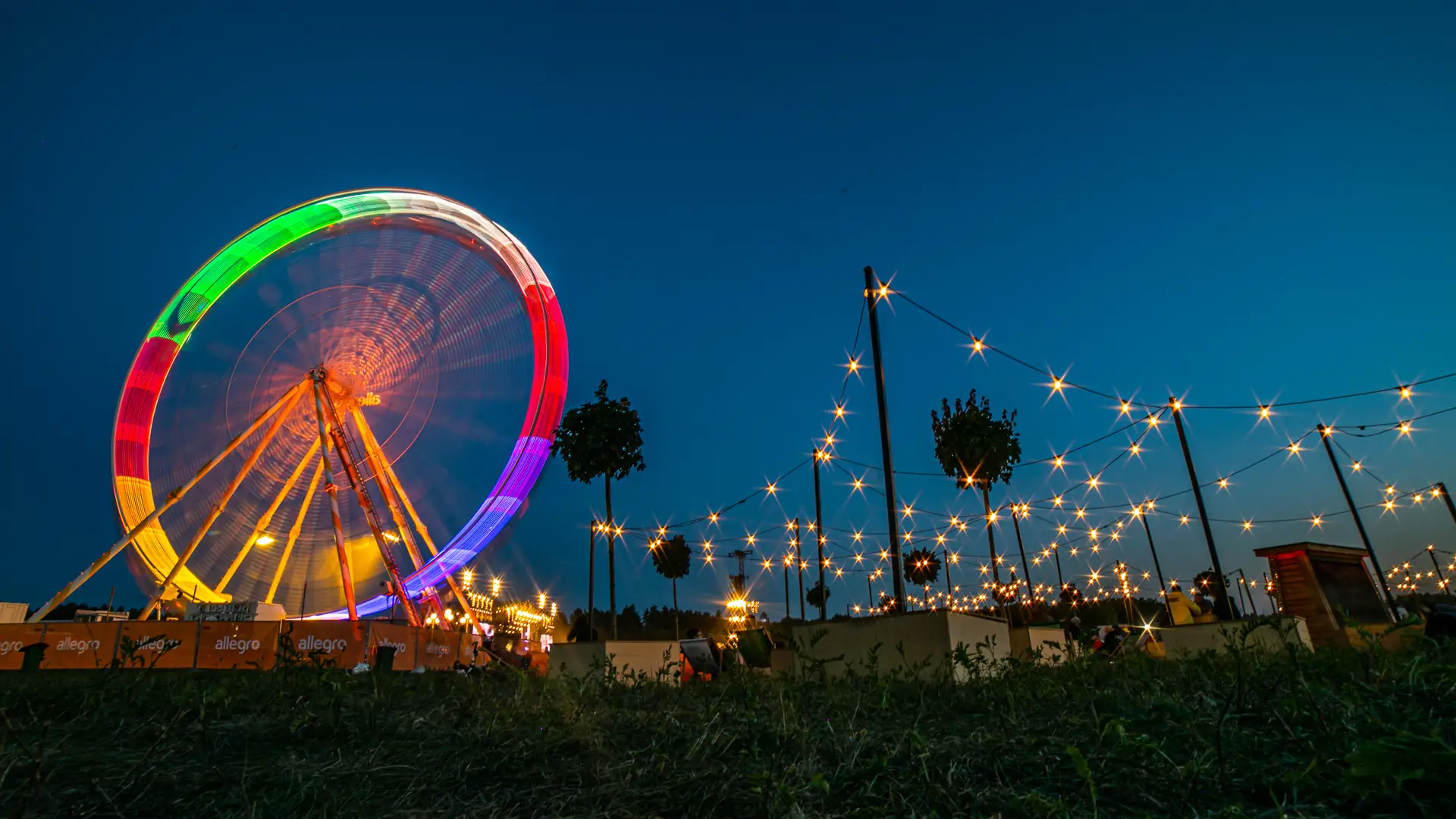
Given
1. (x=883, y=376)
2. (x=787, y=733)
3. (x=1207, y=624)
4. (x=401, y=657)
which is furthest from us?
(x=401, y=657)

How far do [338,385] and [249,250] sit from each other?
7.43 m

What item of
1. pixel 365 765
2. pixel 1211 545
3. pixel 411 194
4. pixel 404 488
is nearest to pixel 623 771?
pixel 365 765

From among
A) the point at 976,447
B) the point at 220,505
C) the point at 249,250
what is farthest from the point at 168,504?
the point at 976,447

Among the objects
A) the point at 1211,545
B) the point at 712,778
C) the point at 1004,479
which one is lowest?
the point at 712,778

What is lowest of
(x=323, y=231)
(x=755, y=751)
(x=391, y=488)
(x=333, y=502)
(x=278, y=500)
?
(x=755, y=751)

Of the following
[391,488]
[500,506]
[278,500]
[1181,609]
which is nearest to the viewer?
[1181,609]

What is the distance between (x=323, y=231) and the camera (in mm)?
29391

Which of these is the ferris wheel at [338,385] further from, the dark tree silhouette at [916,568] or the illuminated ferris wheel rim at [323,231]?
the dark tree silhouette at [916,568]

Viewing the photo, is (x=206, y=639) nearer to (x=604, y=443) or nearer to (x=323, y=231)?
(x=604, y=443)

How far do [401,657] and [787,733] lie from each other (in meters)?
22.0

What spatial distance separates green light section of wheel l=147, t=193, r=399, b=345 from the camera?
2842 cm

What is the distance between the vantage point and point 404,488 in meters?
35.8

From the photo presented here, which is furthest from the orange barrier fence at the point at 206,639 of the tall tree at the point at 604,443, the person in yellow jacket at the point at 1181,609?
the person in yellow jacket at the point at 1181,609

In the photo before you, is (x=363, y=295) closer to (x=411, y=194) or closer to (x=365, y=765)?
(x=411, y=194)
